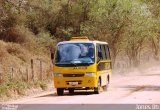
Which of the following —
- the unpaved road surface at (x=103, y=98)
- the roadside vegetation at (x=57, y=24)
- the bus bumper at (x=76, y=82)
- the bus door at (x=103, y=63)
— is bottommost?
the unpaved road surface at (x=103, y=98)

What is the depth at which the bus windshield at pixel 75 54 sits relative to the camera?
86.2 feet

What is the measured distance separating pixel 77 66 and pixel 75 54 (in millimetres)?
821

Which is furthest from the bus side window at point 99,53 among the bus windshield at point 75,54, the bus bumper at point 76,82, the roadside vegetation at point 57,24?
the roadside vegetation at point 57,24

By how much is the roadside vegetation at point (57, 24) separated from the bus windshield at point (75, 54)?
23.0 feet

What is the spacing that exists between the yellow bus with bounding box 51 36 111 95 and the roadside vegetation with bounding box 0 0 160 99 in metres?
7.12

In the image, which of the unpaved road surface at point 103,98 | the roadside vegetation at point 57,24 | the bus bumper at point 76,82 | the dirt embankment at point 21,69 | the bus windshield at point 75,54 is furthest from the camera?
the roadside vegetation at point 57,24

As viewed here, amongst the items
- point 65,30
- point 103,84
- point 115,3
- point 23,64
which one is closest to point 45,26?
point 65,30

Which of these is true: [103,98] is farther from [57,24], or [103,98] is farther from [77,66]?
[57,24]

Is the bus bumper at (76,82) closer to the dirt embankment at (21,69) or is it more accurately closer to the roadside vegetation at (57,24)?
the dirt embankment at (21,69)

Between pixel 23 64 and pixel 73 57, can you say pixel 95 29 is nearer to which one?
pixel 23 64

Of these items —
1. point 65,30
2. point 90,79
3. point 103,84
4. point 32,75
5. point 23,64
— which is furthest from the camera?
point 65,30

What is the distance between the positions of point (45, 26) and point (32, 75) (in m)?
16.9

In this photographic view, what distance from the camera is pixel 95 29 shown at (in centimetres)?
5091

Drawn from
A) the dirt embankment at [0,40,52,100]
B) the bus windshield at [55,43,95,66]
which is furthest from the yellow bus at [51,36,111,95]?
the dirt embankment at [0,40,52,100]
